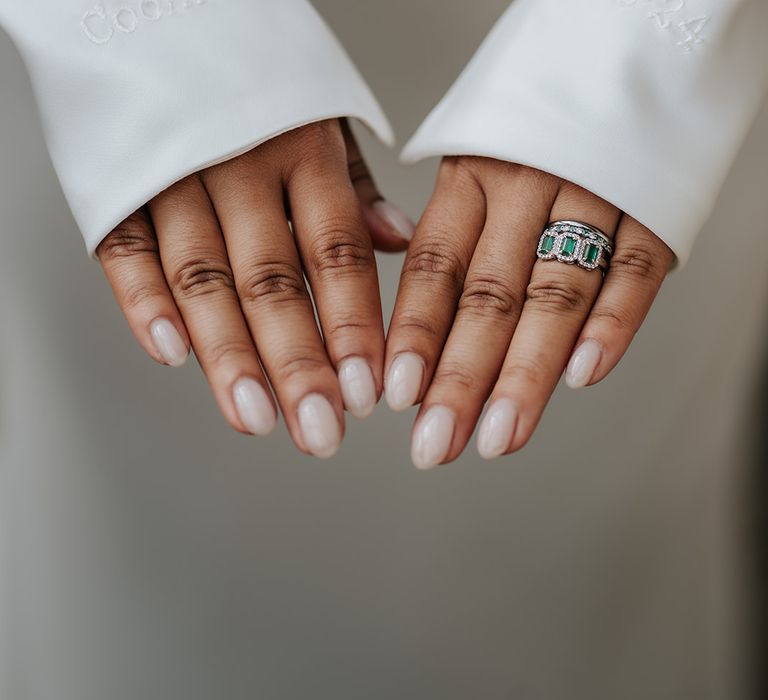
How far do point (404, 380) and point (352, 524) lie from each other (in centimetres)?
37

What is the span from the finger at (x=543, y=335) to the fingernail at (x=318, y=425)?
0.33 ft

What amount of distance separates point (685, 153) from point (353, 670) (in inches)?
23.6

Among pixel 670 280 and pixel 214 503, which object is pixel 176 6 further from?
pixel 670 280

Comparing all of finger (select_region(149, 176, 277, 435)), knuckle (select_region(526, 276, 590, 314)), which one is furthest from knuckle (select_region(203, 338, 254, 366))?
knuckle (select_region(526, 276, 590, 314))

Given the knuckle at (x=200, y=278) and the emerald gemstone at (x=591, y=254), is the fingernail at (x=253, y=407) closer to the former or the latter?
the knuckle at (x=200, y=278)

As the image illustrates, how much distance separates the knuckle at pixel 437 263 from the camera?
71 centimetres

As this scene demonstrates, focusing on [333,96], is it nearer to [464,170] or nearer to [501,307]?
[464,170]

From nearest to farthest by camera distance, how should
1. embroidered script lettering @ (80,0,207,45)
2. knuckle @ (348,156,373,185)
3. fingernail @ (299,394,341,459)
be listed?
1. fingernail @ (299,394,341,459)
2. embroidered script lettering @ (80,0,207,45)
3. knuckle @ (348,156,373,185)

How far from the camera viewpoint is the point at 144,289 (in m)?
0.68

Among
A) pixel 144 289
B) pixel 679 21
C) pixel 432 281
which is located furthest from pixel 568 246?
pixel 144 289

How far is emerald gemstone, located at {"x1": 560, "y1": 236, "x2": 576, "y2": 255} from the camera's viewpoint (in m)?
0.70

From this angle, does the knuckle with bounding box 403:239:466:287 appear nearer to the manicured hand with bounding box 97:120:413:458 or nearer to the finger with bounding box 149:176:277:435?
the manicured hand with bounding box 97:120:413:458

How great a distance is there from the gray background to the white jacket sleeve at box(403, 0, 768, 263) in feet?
1.00

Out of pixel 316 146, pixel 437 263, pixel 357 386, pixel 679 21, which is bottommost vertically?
pixel 357 386
